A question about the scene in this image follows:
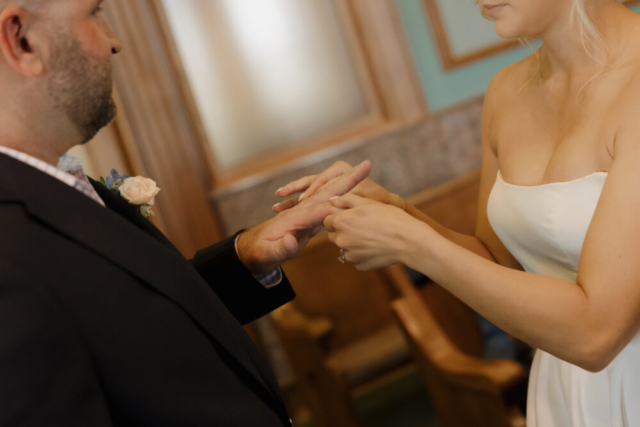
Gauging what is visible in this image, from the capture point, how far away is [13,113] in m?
1.03

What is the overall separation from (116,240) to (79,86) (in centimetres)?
32

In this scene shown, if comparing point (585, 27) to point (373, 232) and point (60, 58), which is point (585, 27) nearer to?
point (373, 232)

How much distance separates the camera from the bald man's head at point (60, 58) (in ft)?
3.32

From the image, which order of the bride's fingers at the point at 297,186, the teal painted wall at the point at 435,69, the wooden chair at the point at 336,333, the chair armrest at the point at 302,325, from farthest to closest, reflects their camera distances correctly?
1. the teal painted wall at the point at 435,69
2. the wooden chair at the point at 336,333
3. the chair armrest at the point at 302,325
4. the bride's fingers at the point at 297,186

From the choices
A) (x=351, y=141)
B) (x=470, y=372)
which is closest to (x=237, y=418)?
(x=470, y=372)

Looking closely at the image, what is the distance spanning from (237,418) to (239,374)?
0.10 metres

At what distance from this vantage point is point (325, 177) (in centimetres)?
165

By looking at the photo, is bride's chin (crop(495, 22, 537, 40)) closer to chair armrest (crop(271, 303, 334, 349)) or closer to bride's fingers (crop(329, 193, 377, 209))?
bride's fingers (crop(329, 193, 377, 209))

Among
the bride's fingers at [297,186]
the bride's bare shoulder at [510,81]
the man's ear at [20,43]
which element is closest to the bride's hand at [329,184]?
the bride's fingers at [297,186]

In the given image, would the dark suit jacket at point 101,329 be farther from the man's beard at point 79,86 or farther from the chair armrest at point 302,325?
the chair armrest at point 302,325

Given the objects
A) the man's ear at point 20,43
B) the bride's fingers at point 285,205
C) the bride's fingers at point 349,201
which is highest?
the man's ear at point 20,43

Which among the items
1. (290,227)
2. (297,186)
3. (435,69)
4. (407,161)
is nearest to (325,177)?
(297,186)

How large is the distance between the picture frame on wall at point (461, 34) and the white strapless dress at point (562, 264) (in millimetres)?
1985

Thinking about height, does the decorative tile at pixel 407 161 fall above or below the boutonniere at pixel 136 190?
below
